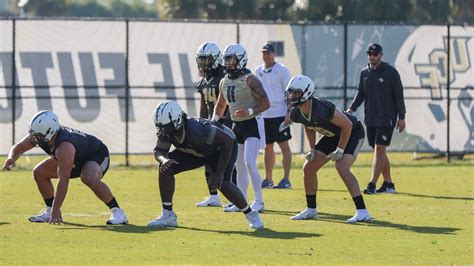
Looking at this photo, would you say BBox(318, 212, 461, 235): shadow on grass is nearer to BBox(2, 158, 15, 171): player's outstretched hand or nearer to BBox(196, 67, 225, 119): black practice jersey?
BBox(196, 67, 225, 119): black practice jersey

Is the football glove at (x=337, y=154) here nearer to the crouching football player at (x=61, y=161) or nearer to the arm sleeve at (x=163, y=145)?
the arm sleeve at (x=163, y=145)

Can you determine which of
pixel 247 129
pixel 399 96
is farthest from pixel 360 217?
pixel 399 96

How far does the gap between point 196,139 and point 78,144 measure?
1.76 meters

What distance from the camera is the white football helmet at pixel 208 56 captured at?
56.2 feet

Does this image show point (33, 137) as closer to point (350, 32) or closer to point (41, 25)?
point (41, 25)

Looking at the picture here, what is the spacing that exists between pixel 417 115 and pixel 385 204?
1242cm

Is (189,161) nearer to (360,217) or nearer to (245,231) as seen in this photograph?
(245,231)

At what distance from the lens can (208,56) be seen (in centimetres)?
1719

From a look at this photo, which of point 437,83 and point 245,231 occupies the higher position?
point 437,83

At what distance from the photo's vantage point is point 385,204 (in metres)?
18.3

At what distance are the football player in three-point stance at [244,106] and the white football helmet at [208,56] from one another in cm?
53

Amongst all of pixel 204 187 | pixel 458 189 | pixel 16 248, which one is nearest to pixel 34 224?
pixel 16 248

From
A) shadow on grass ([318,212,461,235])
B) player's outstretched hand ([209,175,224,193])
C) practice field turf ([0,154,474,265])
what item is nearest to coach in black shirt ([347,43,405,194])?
practice field turf ([0,154,474,265])

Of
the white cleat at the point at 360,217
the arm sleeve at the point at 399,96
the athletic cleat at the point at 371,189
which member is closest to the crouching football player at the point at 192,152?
the white cleat at the point at 360,217
